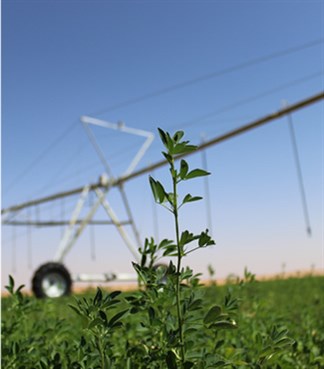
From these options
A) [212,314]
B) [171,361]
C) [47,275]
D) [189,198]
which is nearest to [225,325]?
[212,314]

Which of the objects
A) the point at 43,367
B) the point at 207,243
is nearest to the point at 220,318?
the point at 207,243

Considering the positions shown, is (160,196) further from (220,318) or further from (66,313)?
(66,313)

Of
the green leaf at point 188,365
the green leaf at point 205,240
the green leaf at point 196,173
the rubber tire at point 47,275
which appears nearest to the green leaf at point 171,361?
the green leaf at point 188,365

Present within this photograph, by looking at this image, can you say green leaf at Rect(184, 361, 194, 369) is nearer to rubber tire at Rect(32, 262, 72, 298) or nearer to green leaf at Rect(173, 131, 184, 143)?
green leaf at Rect(173, 131, 184, 143)

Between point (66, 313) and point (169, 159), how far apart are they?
18.7ft

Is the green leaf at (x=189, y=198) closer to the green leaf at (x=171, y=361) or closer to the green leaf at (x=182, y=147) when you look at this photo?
the green leaf at (x=182, y=147)

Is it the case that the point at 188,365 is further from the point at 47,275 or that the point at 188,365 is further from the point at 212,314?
the point at 47,275

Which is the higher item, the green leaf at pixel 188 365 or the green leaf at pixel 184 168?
the green leaf at pixel 184 168

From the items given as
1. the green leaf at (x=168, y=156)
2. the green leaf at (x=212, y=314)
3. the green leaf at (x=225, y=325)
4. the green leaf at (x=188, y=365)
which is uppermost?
the green leaf at (x=168, y=156)

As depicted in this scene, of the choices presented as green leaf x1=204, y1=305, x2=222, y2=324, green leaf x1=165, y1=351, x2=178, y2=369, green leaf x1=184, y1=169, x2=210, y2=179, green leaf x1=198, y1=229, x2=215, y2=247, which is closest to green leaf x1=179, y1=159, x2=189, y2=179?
green leaf x1=184, y1=169, x2=210, y2=179

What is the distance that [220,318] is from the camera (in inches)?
55.2

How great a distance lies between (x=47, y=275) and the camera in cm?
1280

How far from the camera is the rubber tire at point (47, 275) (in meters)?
12.5

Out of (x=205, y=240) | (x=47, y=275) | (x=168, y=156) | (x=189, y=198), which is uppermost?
(x=47, y=275)
